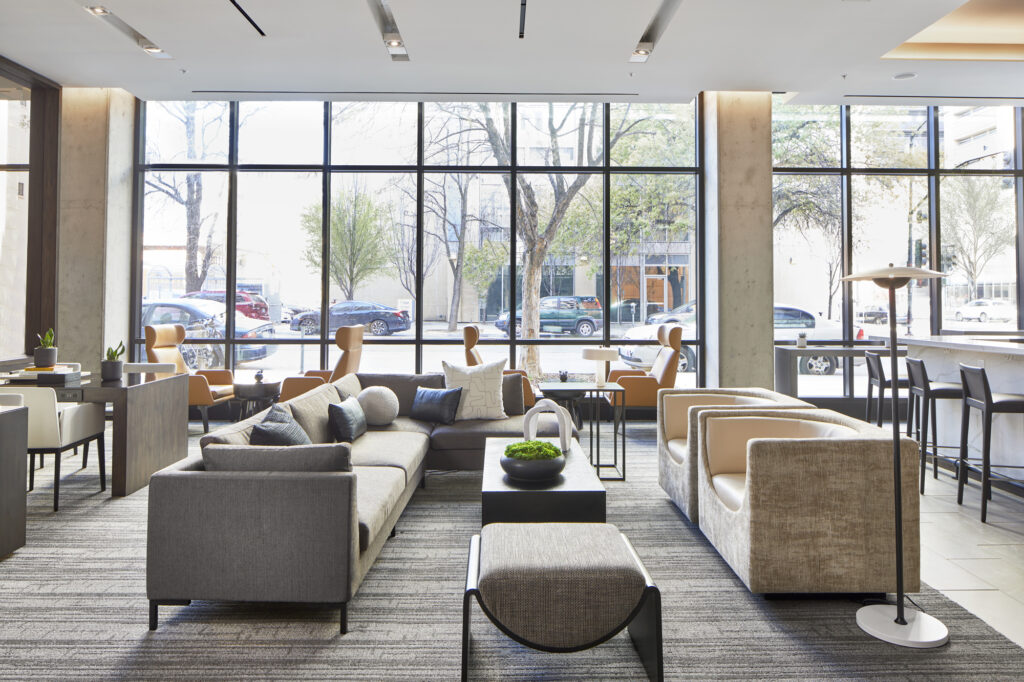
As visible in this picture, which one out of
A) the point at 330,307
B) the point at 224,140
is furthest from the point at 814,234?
the point at 224,140

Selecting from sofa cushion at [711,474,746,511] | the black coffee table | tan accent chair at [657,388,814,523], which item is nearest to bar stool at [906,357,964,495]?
tan accent chair at [657,388,814,523]

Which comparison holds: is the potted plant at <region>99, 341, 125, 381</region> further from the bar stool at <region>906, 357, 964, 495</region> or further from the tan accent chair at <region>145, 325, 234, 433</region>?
the bar stool at <region>906, 357, 964, 495</region>

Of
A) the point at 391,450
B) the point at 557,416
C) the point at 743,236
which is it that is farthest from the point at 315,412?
the point at 743,236

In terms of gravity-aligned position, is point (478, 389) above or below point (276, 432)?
above

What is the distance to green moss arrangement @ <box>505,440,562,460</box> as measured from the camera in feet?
11.2

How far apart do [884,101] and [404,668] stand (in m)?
7.62

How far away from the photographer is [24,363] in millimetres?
6398

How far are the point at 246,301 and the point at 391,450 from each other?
4362 mm

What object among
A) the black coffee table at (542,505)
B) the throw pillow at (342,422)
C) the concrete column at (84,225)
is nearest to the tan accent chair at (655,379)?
the throw pillow at (342,422)

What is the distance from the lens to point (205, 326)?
7648 mm

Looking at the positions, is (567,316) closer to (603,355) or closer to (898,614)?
(603,355)

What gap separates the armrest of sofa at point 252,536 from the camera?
8.36 ft

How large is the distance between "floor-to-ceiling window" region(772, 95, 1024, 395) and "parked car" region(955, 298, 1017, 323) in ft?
0.04

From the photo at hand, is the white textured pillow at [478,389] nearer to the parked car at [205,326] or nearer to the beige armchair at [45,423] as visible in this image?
the beige armchair at [45,423]
